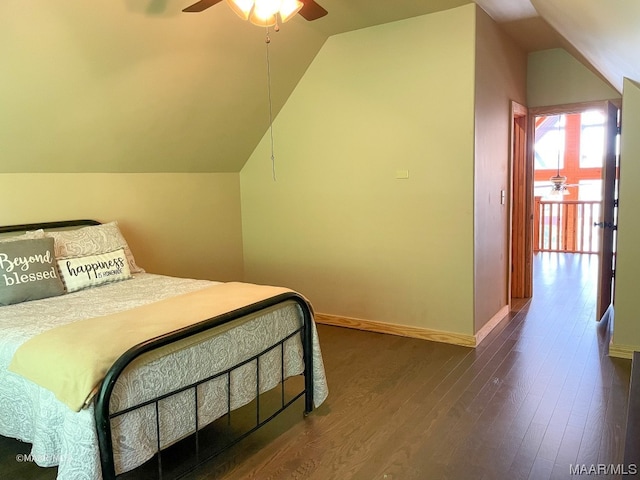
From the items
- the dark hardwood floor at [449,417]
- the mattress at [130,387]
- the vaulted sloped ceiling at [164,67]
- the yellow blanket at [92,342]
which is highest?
the vaulted sloped ceiling at [164,67]

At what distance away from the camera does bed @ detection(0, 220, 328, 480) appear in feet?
6.05

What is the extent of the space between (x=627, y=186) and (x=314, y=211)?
253cm

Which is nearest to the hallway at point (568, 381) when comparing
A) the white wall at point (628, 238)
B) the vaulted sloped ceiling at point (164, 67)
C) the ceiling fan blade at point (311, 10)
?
the white wall at point (628, 238)

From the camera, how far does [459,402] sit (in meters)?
3.05

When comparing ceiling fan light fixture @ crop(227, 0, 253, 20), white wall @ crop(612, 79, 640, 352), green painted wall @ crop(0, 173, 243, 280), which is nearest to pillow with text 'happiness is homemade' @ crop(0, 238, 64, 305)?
green painted wall @ crop(0, 173, 243, 280)

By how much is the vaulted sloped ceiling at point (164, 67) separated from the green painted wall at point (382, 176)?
182mm

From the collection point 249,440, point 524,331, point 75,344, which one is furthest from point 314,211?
point 75,344

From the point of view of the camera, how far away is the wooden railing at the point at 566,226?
832cm

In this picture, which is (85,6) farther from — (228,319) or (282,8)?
(228,319)

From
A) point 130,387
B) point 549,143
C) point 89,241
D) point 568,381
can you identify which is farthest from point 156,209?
point 549,143

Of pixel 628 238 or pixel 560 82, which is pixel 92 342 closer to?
pixel 628 238

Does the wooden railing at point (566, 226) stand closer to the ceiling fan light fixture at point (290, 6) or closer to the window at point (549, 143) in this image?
the window at point (549, 143)

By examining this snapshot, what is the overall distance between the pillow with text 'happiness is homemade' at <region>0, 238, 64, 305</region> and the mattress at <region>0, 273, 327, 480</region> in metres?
0.10

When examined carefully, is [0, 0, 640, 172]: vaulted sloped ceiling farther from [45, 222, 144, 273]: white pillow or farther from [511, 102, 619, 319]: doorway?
[511, 102, 619, 319]: doorway
